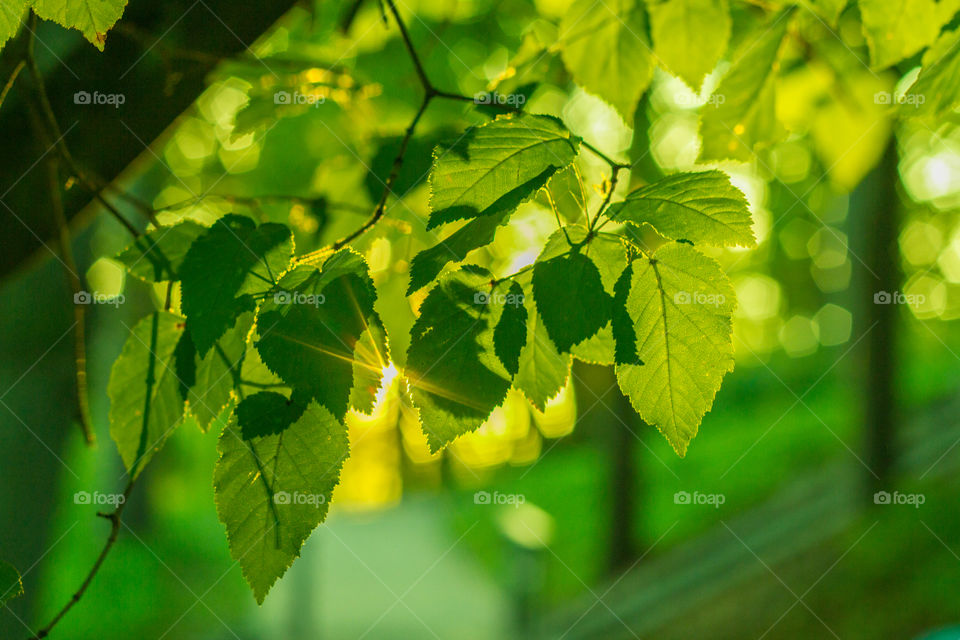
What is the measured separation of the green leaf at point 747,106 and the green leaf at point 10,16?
1.14 meters

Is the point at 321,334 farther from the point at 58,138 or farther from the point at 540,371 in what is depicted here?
the point at 58,138

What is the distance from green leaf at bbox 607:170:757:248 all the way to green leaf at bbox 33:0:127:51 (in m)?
0.66

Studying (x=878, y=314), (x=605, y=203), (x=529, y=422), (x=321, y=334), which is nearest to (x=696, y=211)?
(x=605, y=203)

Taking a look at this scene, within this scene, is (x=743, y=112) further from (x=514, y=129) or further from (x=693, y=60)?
(x=514, y=129)

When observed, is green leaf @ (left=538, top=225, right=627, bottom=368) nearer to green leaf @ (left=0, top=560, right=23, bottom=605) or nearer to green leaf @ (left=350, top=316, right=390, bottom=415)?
green leaf @ (left=350, top=316, right=390, bottom=415)

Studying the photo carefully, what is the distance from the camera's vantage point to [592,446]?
13969mm

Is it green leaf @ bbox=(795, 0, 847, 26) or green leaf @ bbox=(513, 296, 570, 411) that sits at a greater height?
green leaf @ bbox=(795, 0, 847, 26)

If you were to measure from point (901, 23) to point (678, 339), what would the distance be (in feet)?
2.32

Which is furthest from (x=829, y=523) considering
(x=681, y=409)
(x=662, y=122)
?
(x=681, y=409)

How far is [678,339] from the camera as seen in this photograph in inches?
29.7

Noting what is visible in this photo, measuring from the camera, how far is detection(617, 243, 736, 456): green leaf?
75 centimetres

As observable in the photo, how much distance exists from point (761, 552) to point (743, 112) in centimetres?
523

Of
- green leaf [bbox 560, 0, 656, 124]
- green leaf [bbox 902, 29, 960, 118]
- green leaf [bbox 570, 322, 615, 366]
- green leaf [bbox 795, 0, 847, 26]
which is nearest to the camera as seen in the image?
green leaf [bbox 570, 322, 615, 366]

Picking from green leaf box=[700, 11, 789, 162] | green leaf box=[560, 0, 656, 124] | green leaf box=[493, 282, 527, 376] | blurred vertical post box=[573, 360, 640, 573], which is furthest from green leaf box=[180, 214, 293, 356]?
blurred vertical post box=[573, 360, 640, 573]
